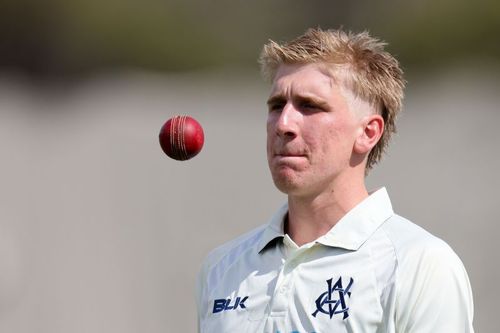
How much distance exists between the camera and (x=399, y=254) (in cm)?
257

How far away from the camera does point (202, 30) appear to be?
19.8 ft

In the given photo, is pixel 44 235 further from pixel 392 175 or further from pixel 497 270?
pixel 497 270

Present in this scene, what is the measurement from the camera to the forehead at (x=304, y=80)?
108 inches

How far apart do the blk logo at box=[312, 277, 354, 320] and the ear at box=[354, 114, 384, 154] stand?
1.25 feet

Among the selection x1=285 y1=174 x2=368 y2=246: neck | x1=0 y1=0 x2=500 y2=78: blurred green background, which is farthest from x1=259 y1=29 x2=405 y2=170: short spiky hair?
x1=0 y1=0 x2=500 y2=78: blurred green background

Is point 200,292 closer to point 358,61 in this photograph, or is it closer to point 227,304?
point 227,304

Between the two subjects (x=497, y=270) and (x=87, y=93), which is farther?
(x=87, y=93)

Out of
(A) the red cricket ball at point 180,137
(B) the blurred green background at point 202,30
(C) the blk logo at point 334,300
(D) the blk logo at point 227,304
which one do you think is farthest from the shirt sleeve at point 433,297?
(B) the blurred green background at point 202,30

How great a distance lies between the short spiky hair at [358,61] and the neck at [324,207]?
0.23m

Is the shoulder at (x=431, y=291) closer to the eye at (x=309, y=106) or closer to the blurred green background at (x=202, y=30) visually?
the eye at (x=309, y=106)

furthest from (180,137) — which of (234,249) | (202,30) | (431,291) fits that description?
(202,30)

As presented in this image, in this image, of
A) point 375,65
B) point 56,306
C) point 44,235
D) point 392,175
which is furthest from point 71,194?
point 375,65

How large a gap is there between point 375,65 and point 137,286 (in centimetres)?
336

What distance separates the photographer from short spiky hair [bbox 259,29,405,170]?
9.14ft
